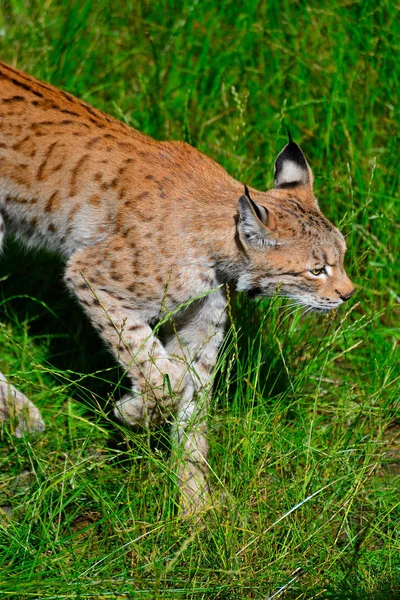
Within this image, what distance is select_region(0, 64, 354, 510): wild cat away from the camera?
4316mm

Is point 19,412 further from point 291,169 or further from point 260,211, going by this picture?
point 291,169

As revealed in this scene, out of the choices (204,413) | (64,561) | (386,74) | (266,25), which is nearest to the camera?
(64,561)

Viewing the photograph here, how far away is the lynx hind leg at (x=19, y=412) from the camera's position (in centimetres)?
462

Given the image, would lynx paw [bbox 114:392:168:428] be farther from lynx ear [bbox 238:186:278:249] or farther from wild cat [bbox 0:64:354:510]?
lynx ear [bbox 238:186:278:249]

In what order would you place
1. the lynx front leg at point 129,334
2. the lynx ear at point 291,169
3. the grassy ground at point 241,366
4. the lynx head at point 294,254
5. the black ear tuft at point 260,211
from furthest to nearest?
the lynx ear at point 291,169, the lynx front leg at point 129,334, the lynx head at point 294,254, the black ear tuft at point 260,211, the grassy ground at point 241,366

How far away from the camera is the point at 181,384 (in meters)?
4.29

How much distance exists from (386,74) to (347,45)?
1.16 ft

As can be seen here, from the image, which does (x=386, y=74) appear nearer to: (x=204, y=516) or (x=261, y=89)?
(x=261, y=89)

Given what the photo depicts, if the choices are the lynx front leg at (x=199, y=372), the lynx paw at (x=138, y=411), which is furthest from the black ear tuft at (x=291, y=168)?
the lynx paw at (x=138, y=411)

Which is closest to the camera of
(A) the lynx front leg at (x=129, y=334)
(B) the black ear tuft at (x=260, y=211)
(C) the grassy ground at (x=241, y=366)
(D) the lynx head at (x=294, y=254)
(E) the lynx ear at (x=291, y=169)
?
(C) the grassy ground at (x=241, y=366)

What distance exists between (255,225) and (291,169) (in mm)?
575

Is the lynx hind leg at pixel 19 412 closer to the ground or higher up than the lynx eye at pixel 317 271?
closer to the ground

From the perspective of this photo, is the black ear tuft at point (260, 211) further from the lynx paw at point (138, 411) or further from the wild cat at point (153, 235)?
the lynx paw at point (138, 411)

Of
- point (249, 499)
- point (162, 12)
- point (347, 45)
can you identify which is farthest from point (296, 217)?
point (162, 12)
